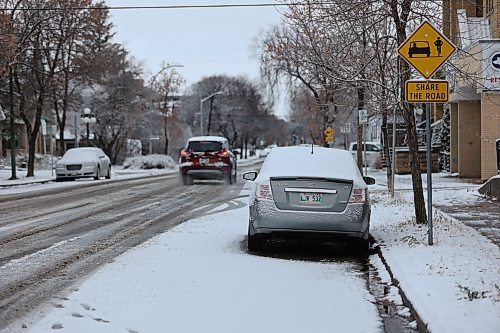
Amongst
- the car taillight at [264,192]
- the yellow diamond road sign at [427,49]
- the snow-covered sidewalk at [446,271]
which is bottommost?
the snow-covered sidewalk at [446,271]

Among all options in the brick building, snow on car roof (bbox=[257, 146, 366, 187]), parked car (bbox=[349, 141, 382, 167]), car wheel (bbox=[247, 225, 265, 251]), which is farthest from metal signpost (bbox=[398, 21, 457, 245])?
parked car (bbox=[349, 141, 382, 167])

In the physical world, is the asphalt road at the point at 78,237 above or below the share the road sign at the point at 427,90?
below

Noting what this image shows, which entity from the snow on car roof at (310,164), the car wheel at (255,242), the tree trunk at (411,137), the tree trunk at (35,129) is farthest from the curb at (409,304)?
the tree trunk at (35,129)

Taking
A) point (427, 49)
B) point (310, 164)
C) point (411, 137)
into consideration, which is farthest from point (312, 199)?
point (411, 137)

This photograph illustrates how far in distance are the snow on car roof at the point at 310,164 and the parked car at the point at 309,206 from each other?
0.02 meters

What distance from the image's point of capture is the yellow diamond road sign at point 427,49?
9.79 m

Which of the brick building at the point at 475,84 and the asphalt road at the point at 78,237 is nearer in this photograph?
the asphalt road at the point at 78,237

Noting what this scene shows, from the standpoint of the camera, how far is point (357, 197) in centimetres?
976

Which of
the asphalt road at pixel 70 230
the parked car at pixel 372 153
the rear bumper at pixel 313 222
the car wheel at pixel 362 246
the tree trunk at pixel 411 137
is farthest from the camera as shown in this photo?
the parked car at pixel 372 153

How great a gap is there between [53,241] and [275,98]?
3370cm

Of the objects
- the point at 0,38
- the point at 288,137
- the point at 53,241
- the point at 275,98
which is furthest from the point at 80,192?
the point at 288,137

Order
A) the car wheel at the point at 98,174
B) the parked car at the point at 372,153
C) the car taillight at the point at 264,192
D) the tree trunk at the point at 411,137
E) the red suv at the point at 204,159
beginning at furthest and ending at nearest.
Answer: the parked car at the point at 372,153 → the car wheel at the point at 98,174 → the red suv at the point at 204,159 → the tree trunk at the point at 411,137 → the car taillight at the point at 264,192

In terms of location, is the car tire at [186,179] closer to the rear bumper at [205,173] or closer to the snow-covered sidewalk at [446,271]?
the rear bumper at [205,173]

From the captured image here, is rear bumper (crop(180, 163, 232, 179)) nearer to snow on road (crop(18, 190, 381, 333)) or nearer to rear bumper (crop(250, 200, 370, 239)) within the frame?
snow on road (crop(18, 190, 381, 333))
